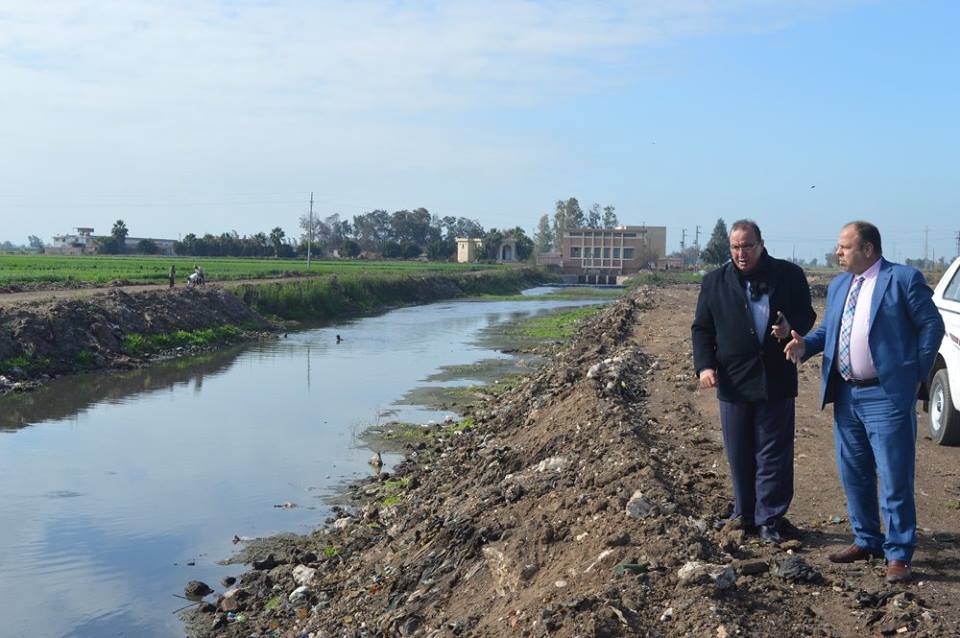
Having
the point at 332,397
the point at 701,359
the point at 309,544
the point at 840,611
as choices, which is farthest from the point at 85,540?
the point at 332,397

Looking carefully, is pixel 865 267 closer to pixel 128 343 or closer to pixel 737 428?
pixel 737 428

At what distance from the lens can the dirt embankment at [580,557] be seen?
4.68 m

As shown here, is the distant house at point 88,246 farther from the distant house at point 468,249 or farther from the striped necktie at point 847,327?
the striped necktie at point 847,327

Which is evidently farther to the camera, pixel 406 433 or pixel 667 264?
pixel 667 264

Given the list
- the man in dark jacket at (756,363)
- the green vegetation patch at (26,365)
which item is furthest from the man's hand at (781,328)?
the green vegetation patch at (26,365)

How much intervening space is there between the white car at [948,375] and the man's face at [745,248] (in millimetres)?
3646

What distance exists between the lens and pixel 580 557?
18.6 ft

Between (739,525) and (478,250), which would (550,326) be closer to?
(739,525)

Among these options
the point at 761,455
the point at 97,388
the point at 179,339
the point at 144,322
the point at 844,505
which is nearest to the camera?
the point at 761,455

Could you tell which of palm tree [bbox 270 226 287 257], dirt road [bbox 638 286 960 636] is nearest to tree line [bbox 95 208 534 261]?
palm tree [bbox 270 226 287 257]

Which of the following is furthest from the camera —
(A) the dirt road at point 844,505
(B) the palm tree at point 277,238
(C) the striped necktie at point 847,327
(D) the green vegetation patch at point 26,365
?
(B) the palm tree at point 277,238

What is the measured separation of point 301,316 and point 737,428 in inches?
1365

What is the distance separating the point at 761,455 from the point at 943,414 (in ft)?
13.2

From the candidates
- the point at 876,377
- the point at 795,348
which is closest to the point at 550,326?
the point at 795,348
